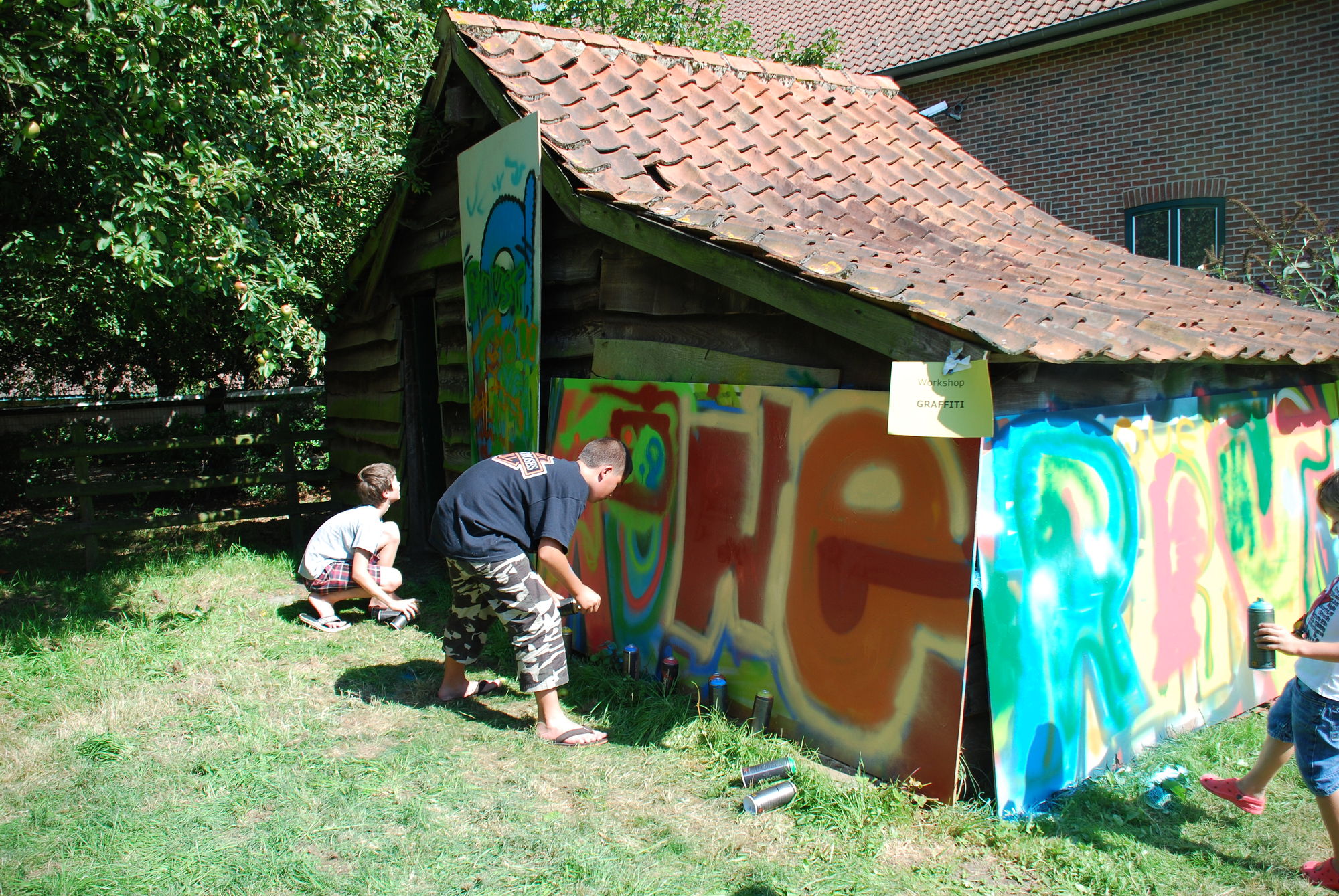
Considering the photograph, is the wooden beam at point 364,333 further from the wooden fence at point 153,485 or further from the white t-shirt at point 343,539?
the white t-shirt at point 343,539

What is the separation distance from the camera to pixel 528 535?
4188mm

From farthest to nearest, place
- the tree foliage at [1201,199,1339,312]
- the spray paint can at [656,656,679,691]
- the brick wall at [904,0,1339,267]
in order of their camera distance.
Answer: the brick wall at [904,0,1339,267]
the tree foliage at [1201,199,1339,312]
the spray paint can at [656,656,679,691]

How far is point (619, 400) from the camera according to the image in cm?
495

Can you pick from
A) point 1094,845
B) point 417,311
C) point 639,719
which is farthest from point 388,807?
point 417,311

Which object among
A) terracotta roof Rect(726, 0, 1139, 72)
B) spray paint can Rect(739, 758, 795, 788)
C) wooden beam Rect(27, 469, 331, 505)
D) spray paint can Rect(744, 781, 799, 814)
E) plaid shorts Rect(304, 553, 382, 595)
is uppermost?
terracotta roof Rect(726, 0, 1139, 72)

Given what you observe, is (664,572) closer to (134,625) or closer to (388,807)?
(388,807)

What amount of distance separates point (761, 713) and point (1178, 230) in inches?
459

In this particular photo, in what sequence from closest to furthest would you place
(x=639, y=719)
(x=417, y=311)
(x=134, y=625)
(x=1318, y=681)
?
(x=1318, y=681) < (x=639, y=719) < (x=134, y=625) < (x=417, y=311)

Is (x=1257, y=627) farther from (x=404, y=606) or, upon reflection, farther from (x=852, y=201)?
(x=404, y=606)

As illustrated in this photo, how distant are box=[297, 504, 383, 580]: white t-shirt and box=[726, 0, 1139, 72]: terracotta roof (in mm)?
11956

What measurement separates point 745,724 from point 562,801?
2.96ft

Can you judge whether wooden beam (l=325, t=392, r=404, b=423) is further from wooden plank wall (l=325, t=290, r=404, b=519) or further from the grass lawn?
the grass lawn

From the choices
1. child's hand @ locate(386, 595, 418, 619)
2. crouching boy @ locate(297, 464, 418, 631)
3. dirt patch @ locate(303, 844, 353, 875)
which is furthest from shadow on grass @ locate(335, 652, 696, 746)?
dirt patch @ locate(303, 844, 353, 875)

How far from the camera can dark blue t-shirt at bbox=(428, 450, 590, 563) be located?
4055mm
